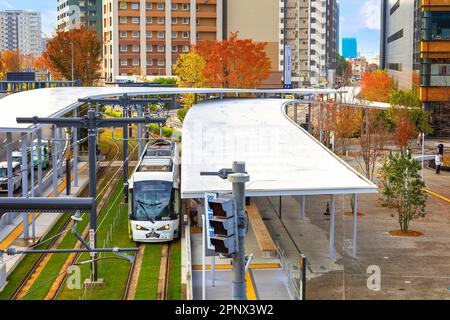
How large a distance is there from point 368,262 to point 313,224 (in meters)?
6.31

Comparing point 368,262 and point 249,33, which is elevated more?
point 249,33

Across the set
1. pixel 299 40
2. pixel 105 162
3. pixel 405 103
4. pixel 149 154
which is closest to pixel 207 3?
pixel 299 40

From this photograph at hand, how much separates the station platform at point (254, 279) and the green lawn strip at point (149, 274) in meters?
1.10

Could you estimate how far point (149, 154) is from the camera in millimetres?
32469

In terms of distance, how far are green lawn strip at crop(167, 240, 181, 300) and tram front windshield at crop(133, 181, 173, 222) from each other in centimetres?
122

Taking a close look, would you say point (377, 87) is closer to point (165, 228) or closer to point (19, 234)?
point (165, 228)

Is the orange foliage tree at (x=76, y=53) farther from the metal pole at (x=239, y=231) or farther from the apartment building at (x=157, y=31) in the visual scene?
the metal pole at (x=239, y=231)

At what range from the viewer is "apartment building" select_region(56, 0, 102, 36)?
156 m

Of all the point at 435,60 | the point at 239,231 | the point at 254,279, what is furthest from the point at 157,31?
the point at 239,231

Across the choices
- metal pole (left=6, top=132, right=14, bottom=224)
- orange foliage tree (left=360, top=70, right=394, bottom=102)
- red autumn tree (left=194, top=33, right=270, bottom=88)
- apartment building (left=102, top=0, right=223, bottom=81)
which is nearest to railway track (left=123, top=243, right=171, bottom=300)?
metal pole (left=6, top=132, right=14, bottom=224)

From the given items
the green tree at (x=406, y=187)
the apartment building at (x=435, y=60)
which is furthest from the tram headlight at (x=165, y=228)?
the apartment building at (x=435, y=60)

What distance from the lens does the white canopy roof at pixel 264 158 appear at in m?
21.8

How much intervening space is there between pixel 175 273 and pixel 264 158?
5.58 m
